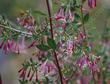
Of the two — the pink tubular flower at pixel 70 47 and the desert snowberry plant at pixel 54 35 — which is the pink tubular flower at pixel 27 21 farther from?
the pink tubular flower at pixel 70 47

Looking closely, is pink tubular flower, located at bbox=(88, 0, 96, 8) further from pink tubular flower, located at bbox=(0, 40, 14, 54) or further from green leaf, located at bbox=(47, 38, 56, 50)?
pink tubular flower, located at bbox=(0, 40, 14, 54)

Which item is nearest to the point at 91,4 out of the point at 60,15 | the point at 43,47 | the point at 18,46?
the point at 60,15

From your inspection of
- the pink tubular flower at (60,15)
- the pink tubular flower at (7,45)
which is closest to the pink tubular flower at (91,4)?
the pink tubular flower at (60,15)

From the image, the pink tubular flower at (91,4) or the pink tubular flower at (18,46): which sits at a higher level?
the pink tubular flower at (91,4)

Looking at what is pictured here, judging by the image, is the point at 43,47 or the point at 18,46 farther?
the point at 18,46

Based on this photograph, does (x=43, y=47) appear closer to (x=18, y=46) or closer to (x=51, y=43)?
(x=51, y=43)

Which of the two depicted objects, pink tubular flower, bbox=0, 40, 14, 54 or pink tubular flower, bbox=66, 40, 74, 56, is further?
pink tubular flower, bbox=0, 40, 14, 54

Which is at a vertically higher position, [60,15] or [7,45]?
[60,15]

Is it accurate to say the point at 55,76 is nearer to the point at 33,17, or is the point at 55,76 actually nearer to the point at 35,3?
the point at 33,17

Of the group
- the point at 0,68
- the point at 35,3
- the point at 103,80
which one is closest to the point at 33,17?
the point at 103,80

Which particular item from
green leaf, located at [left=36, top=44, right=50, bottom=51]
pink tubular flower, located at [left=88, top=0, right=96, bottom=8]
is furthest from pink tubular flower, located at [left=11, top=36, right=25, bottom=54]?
pink tubular flower, located at [left=88, top=0, right=96, bottom=8]

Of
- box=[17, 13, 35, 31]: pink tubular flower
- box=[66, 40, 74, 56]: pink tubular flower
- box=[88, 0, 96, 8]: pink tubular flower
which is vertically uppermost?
box=[88, 0, 96, 8]: pink tubular flower
